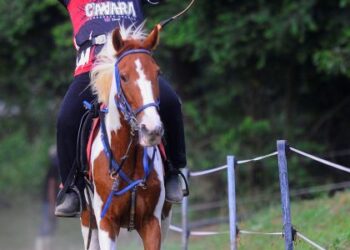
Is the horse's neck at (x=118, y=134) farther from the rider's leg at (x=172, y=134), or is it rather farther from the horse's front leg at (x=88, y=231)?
the horse's front leg at (x=88, y=231)

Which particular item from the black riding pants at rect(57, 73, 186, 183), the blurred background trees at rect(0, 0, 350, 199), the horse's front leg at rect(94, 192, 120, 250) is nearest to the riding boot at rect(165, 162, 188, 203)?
the black riding pants at rect(57, 73, 186, 183)

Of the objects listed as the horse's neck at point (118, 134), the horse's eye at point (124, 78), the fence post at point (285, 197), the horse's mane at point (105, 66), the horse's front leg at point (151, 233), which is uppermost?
the horse's mane at point (105, 66)

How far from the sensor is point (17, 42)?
694 inches

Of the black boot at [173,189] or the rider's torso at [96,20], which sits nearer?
the black boot at [173,189]

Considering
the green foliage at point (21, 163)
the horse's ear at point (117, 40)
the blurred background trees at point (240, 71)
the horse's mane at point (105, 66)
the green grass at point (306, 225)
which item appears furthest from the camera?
the green foliage at point (21, 163)

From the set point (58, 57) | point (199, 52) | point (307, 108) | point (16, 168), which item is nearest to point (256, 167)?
point (307, 108)

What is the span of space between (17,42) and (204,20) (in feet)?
14.2

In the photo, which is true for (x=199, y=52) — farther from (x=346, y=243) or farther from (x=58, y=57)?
(x=346, y=243)

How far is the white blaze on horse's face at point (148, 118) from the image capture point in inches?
240

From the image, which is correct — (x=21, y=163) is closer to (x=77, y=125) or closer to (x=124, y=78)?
(x=77, y=125)

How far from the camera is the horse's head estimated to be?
616 centimetres

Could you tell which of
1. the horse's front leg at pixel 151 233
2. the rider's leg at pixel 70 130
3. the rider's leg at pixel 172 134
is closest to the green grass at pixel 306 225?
the rider's leg at pixel 172 134

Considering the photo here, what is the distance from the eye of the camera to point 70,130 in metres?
7.57

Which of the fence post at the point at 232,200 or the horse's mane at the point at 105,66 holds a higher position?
the horse's mane at the point at 105,66
